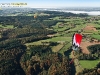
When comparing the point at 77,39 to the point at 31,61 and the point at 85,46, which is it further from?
the point at 85,46

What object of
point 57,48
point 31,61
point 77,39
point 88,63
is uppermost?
point 77,39

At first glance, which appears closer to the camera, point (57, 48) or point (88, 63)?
point (88, 63)

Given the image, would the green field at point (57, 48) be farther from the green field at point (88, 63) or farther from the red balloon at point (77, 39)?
the red balloon at point (77, 39)

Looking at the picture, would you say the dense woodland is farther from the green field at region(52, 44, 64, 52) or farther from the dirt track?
the dirt track

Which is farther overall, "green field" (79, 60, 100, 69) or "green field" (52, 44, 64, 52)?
"green field" (52, 44, 64, 52)

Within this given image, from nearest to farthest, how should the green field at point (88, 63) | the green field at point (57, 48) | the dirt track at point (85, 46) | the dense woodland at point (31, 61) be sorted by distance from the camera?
the dense woodland at point (31, 61)
the green field at point (88, 63)
the dirt track at point (85, 46)
the green field at point (57, 48)

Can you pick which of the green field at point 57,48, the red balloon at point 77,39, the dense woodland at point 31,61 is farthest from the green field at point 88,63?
the red balloon at point 77,39

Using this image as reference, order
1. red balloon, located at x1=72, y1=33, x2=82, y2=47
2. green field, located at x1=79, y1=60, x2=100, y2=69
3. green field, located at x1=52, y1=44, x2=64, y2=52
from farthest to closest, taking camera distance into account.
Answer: green field, located at x1=52, y1=44, x2=64, y2=52 < green field, located at x1=79, y1=60, x2=100, y2=69 < red balloon, located at x1=72, y1=33, x2=82, y2=47

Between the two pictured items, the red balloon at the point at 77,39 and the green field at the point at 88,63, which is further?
the green field at the point at 88,63

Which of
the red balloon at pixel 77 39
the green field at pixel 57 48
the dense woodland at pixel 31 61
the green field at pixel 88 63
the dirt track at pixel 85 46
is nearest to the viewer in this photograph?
the red balloon at pixel 77 39

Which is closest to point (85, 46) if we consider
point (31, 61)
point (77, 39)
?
point (31, 61)

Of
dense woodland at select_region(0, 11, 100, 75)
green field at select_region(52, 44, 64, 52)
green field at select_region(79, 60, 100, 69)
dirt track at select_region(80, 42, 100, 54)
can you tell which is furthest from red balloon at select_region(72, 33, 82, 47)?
green field at select_region(52, 44, 64, 52)
